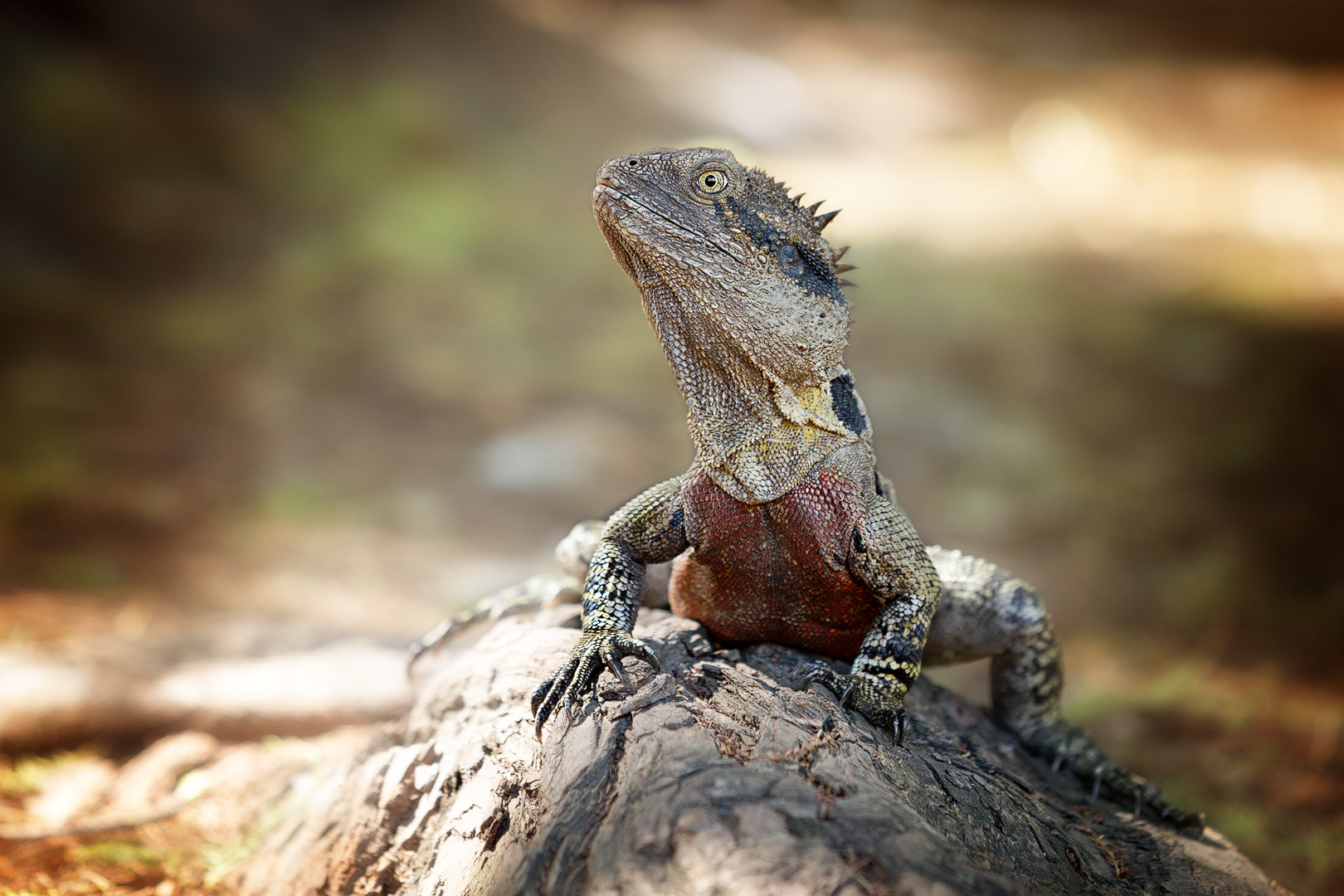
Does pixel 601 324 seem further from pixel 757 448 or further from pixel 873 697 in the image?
pixel 873 697

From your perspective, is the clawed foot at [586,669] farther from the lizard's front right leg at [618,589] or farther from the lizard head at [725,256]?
the lizard head at [725,256]

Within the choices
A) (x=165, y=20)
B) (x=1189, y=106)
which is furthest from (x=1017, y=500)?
(x=165, y=20)

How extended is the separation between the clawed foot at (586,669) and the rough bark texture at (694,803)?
0.06 meters

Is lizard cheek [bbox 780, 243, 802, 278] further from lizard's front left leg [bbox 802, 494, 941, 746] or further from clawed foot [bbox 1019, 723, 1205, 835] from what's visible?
clawed foot [bbox 1019, 723, 1205, 835]

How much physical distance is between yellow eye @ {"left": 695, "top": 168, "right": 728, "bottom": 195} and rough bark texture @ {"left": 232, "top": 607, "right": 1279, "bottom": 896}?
1692 millimetres

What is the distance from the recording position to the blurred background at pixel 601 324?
7625mm

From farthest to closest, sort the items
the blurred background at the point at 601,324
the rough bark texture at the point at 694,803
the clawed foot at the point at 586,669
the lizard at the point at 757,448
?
the blurred background at the point at 601,324, the lizard at the point at 757,448, the clawed foot at the point at 586,669, the rough bark texture at the point at 694,803

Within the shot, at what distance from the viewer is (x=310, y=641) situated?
6.39 meters

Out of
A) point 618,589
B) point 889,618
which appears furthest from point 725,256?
point 889,618

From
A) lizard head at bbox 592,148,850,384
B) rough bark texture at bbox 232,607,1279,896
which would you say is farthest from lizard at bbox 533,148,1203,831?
rough bark texture at bbox 232,607,1279,896

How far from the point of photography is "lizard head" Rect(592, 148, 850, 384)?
323 cm

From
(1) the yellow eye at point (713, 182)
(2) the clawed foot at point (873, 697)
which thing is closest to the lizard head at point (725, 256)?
(1) the yellow eye at point (713, 182)

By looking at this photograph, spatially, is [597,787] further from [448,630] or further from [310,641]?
[310,641]

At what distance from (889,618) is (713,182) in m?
1.69
